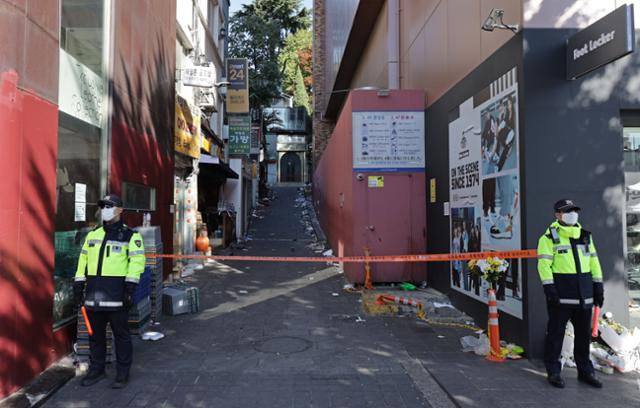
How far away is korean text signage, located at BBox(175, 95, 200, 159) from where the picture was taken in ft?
39.0

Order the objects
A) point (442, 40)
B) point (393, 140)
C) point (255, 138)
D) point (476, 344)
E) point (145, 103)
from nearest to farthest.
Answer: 1. point (476, 344)
2. point (442, 40)
3. point (145, 103)
4. point (393, 140)
5. point (255, 138)

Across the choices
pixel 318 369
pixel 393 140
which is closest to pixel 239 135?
pixel 393 140

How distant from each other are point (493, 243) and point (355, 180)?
149 inches

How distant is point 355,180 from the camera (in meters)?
9.60

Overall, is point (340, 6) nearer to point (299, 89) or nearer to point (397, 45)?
point (397, 45)

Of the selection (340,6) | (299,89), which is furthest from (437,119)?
(299,89)

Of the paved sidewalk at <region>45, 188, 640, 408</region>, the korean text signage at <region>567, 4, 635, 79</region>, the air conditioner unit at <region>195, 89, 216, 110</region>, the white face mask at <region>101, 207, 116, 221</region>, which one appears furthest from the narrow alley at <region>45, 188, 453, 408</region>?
the air conditioner unit at <region>195, 89, 216, 110</region>

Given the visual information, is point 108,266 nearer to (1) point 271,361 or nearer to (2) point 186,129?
(1) point 271,361

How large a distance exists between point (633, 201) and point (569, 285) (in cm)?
244

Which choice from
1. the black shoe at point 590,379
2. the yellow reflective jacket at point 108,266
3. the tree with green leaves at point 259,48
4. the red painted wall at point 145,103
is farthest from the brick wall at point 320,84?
the black shoe at point 590,379

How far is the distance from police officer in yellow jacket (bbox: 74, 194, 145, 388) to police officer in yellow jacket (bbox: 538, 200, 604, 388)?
4.28 m

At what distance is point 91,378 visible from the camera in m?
4.71

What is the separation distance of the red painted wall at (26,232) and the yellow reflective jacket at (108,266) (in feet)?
1.76

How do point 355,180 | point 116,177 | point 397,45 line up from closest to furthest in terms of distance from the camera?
point 116,177 → point 355,180 → point 397,45
